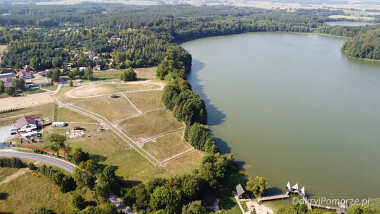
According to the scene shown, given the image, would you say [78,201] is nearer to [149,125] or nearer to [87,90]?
[149,125]

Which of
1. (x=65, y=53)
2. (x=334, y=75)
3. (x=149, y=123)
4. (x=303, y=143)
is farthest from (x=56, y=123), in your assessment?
(x=334, y=75)

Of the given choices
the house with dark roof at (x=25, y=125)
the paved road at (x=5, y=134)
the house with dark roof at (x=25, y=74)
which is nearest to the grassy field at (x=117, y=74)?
the house with dark roof at (x=25, y=74)

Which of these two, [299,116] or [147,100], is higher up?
[299,116]

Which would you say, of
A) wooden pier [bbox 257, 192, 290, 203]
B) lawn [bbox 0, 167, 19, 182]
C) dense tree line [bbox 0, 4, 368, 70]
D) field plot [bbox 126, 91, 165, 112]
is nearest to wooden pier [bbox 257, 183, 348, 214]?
wooden pier [bbox 257, 192, 290, 203]

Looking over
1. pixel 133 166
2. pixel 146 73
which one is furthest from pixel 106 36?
pixel 133 166

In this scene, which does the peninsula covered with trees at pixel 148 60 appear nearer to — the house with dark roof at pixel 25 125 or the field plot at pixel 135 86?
the field plot at pixel 135 86

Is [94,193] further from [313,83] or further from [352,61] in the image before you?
[352,61]
